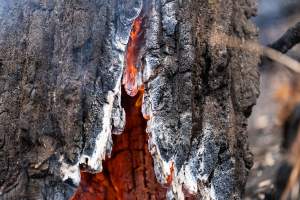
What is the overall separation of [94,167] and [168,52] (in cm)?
42

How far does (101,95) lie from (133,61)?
157mm

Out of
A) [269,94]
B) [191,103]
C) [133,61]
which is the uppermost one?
[269,94]

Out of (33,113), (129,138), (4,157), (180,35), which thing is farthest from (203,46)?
(4,157)

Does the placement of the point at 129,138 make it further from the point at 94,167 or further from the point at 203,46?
the point at 203,46

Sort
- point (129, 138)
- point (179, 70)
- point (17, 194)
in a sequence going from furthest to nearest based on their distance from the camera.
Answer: point (129, 138), point (179, 70), point (17, 194)

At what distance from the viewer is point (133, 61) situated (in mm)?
1436

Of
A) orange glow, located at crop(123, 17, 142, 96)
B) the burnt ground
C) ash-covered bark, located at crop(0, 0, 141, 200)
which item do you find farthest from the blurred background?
ash-covered bark, located at crop(0, 0, 141, 200)

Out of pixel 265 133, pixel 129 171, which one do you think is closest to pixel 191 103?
pixel 129 171

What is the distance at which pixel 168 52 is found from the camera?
55.7 inches

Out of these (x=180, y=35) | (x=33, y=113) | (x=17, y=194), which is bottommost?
(x=17, y=194)

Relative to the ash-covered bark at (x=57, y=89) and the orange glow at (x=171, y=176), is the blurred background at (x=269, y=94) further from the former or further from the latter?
the ash-covered bark at (x=57, y=89)

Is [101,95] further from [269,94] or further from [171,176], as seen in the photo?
[269,94]

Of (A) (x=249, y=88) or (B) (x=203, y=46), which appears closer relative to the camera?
(B) (x=203, y=46)

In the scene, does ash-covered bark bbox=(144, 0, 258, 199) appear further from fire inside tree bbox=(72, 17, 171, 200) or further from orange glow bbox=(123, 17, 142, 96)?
fire inside tree bbox=(72, 17, 171, 200)
